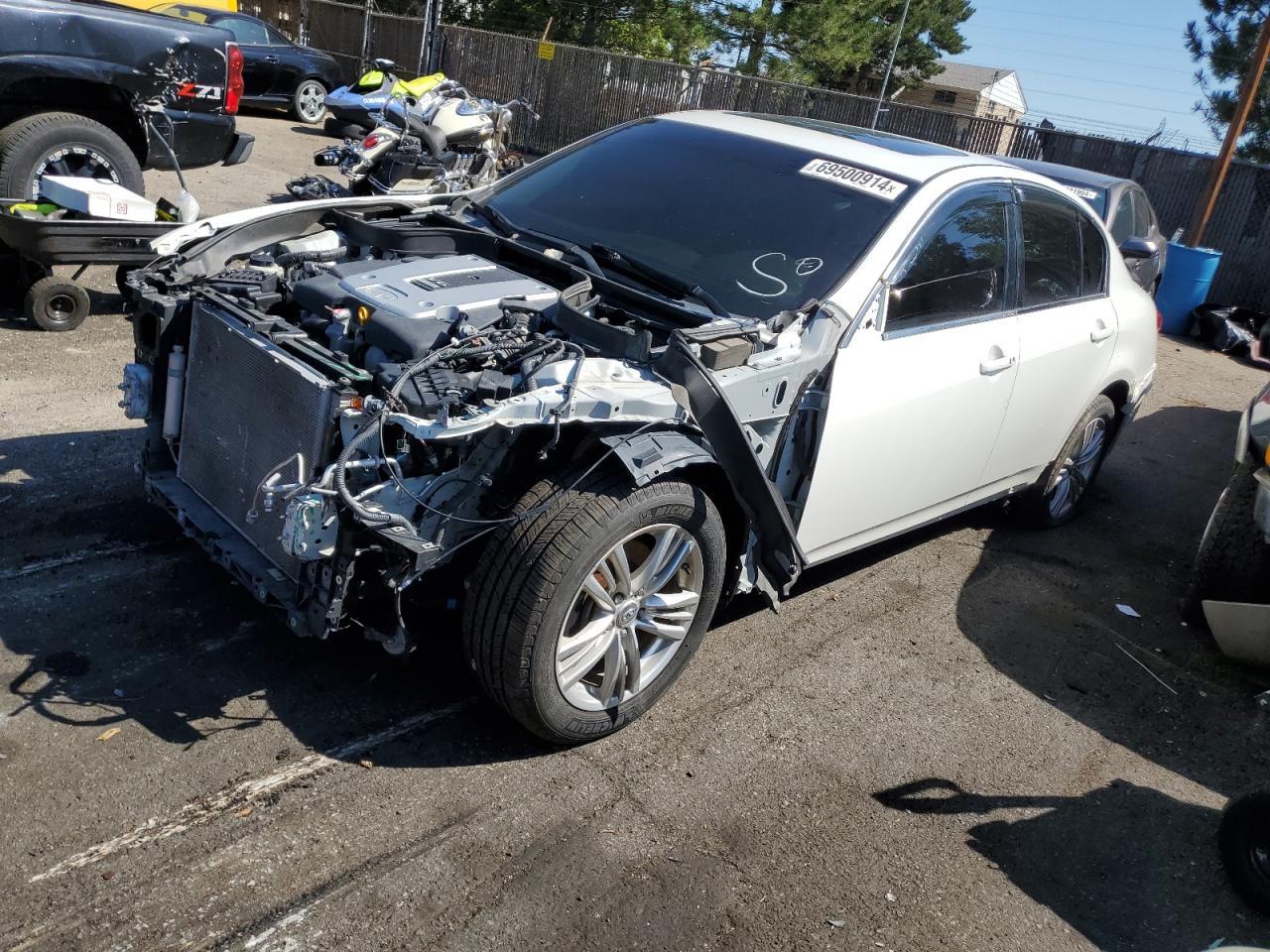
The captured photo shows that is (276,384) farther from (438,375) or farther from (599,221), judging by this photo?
(599,221)

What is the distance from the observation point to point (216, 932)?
268 cm

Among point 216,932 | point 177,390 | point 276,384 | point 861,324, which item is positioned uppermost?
point 861,324

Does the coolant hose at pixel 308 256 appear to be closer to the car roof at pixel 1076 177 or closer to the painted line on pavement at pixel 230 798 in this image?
the painted line on pavement at pixel 230 798

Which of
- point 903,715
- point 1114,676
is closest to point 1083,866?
point 903,715

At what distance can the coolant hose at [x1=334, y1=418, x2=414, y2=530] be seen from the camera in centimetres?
296

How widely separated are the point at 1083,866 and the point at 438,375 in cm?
261

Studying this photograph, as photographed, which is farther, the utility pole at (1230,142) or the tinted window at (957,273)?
the utility pole at (1230,142)

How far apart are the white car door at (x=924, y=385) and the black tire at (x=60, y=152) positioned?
18.1 feet

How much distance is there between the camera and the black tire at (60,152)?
6746mm

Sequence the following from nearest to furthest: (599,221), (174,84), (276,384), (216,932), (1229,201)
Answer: (216,932), (276,384), (599,221), (174,84), (1229,201)

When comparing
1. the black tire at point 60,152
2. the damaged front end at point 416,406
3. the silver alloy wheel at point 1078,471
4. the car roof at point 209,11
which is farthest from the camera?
the car roof at point 209,11

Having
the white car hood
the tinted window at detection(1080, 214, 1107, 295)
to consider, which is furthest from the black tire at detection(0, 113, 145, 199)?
the tinted window at detection(1080, 214, 1107, 295)

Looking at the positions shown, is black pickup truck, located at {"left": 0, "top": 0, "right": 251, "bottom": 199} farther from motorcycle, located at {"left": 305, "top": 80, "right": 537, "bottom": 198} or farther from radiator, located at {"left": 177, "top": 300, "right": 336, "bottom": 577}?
radiator, located at {"left": 177, "top": 300, "right": 336, "bottom": 577}

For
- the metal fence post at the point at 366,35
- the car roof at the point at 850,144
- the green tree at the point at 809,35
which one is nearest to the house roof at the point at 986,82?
the green tree at the point at 809,35
